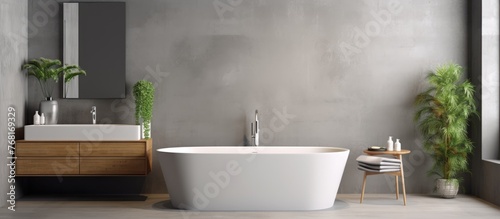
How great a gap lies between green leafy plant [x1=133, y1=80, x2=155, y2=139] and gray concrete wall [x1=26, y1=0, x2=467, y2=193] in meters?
0.30

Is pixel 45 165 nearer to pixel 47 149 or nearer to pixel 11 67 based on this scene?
pixel 47 149

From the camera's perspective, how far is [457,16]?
6578mm

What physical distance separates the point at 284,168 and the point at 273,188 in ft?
0.70

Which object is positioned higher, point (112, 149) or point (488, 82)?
point (488, 82)

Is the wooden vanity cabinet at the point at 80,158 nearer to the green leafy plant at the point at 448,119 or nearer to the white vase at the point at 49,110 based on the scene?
the white vase at the point at 49,110

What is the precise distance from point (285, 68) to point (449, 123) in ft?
5.96

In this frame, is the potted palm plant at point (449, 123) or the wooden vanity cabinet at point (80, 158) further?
the potted palm plant at point (449, 123)

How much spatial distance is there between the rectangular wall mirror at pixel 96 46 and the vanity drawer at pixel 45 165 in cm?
84

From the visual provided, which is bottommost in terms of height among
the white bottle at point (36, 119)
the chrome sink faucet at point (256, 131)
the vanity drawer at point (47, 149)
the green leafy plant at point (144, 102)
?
the vanity drawer at point (47, 149)

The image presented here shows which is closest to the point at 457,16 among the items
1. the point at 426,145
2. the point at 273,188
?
the point at 426,145

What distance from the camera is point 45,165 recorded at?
5.95 meters

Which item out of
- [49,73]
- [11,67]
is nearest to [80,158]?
[49,73]
